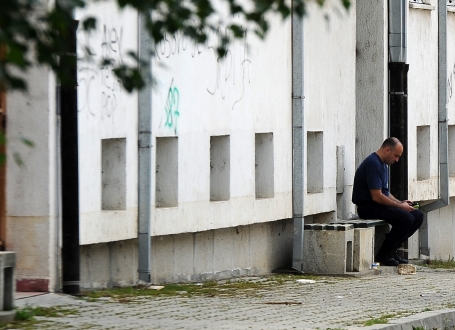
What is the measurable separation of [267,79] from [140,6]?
34.4ft

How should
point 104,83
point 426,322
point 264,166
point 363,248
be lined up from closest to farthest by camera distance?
point 426,322 < point 104,83 < point 264,166 < point 363,248

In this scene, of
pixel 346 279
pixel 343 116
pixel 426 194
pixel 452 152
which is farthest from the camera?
pixel 452 152

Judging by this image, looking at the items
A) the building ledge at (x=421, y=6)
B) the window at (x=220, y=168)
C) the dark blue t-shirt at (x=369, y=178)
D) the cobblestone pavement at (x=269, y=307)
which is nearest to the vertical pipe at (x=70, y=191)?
the cobblestone pavement at (x=269, y=307)

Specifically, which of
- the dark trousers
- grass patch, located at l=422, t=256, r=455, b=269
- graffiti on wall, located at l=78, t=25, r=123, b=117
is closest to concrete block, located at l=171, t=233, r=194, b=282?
graffiti on wall, located at l=78, t=25, r=123, b=117

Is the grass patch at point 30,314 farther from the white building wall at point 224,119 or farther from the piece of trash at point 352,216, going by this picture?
the piece of trash at point 352,216

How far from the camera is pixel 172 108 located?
12.8m

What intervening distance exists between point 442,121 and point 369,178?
4.91 m

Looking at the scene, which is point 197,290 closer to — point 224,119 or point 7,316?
point 224,119

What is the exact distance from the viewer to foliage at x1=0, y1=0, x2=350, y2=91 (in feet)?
14.3

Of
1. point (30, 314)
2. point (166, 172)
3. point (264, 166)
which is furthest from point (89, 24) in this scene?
point (264, 166)

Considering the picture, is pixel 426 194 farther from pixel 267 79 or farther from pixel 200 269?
pixel 200 269

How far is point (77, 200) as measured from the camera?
10.4 m

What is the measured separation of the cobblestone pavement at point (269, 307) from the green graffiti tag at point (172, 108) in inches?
69.6

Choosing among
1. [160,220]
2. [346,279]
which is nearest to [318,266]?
[346,279]
